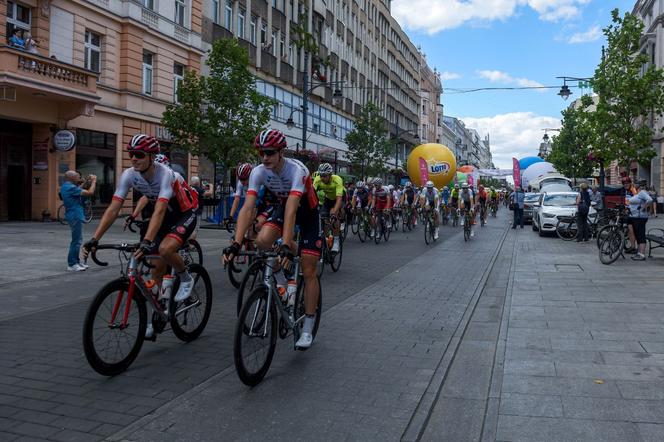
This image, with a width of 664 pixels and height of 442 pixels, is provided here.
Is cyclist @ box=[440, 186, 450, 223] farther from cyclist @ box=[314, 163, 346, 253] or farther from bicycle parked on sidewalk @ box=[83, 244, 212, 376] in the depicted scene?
bicycle parked on sidewalk @ box=[83, 244, 212, 376]

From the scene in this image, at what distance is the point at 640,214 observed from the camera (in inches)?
530

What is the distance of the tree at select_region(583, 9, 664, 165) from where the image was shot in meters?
29.6

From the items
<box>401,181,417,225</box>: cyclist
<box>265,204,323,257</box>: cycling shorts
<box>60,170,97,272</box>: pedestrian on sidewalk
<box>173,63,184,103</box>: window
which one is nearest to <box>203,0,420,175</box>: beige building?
<box>173,63,184,103</box>: window

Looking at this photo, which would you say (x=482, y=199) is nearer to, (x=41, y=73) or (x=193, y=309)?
(x=41, y=73)

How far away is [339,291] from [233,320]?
2.49m

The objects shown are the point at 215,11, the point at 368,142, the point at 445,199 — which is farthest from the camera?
the point at 368,142

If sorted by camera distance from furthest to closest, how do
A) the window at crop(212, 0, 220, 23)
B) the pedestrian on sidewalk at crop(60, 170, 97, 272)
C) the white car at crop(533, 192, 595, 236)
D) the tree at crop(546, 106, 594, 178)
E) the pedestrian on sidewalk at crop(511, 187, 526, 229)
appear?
the tree at crop(546, 106, 594, 178)
the window at crop(212, 0, 220, 23)
the pedestrian on sidewalk at crop(511, 187, 526, 229)
the white car at crop(533, 192, 595, 236)
the pedestrian on sidewalk at crop(60, 170, 97, 272)

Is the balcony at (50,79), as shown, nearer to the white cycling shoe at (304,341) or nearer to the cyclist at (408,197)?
the cyclist at (408,197)

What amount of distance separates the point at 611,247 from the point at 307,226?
380 inches

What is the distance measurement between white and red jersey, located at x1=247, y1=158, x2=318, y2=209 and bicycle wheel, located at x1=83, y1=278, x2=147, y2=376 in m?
1.22

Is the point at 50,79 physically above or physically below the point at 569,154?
below

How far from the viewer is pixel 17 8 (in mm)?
20734

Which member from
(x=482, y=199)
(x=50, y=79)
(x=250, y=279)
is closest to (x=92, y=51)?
(x=50, y=79)

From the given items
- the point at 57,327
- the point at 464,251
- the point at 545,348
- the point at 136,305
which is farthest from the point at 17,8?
the point at 545,348
